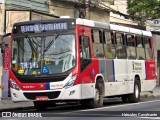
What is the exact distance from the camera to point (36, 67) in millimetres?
16547

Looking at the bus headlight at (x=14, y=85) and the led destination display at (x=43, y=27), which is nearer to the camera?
the led destination display at (x=43, y=27)

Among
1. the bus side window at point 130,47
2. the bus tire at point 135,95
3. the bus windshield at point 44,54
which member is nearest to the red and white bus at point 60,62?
the bus windshield at point 44,54

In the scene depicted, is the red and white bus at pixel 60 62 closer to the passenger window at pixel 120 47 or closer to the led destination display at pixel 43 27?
the led destination display at pixel 43 27

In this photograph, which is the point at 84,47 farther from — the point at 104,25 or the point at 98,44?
the point at 104,25

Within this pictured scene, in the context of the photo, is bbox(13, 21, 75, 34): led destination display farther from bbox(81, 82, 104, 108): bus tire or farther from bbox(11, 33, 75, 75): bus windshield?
bbox(81, 82, 104, 108): bus tire

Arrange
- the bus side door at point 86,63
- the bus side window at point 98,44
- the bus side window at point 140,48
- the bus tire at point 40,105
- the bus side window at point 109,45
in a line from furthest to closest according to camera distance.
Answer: the bus side window at point 140,48 → the bus side window at point 109,45 → the bus tire at point 40,105 → the bus side window at point 98,44 → the bus side door at point 86,63

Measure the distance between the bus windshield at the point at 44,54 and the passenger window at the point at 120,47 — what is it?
403 centimetres

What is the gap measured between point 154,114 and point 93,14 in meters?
18.2

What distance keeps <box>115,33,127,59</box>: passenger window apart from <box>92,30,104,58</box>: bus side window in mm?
1630

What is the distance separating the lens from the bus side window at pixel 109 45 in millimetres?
18859

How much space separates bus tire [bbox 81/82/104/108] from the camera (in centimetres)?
1747

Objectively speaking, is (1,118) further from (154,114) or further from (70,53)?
(154,114)

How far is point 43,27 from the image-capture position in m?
16.9

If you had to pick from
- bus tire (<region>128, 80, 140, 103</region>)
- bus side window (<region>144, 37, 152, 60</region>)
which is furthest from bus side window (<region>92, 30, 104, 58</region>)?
bus side window (<region>144, 37, 152, 60</region>)
